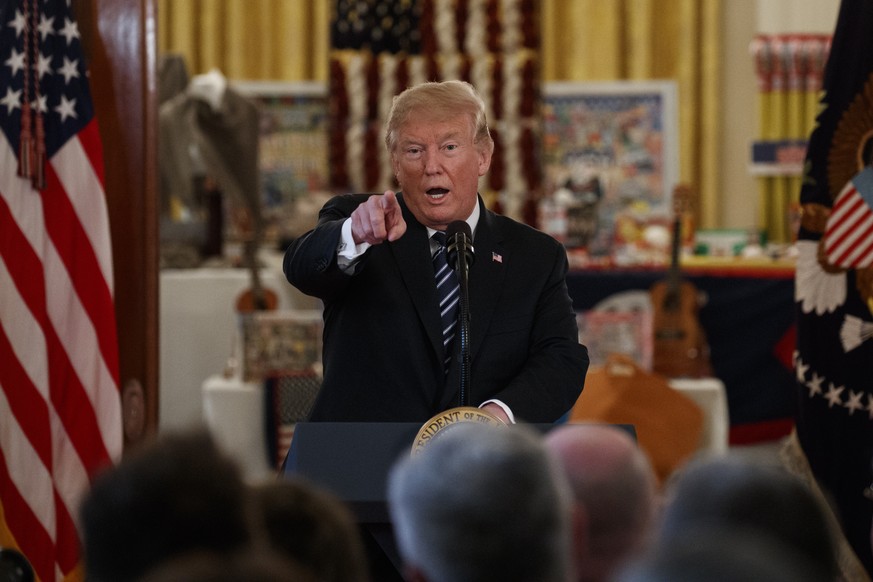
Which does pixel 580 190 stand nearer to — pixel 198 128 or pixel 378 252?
pixel 198 128

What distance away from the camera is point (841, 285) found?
3.52 metres

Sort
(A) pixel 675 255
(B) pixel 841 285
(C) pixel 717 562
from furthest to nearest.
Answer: (A) pixel 675 255
(B) pixel 841 285
(C) pixel 717 562

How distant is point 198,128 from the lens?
649cm

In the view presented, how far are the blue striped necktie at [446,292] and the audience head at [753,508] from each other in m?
1.54

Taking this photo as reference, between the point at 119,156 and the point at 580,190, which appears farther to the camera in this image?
the point at 580,190

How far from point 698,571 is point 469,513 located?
200 mm

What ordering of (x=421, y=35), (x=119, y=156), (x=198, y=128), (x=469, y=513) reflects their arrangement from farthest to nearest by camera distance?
1. (x=421, y=35)
2. (x=198, y=128)
3. (x=119, y=156)
4. (x=469, y=513)

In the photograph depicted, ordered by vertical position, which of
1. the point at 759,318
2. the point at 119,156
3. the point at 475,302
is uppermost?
the point at 119,156

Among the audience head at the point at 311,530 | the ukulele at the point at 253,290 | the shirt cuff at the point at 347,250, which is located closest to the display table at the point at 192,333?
the ukulele at the point at 253,290

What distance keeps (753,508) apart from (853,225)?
2739 millimetres

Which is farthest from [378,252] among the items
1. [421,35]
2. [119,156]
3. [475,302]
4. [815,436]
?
[421,35]

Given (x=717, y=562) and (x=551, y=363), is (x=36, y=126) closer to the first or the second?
(x=551, y=363)

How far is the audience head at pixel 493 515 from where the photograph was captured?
2.83 feet

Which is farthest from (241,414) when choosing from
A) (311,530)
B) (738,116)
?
(311,530)
